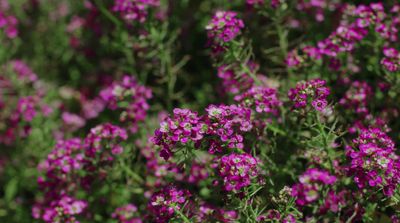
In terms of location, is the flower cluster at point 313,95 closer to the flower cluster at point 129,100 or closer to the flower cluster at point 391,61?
the flower cluster at point 391,61

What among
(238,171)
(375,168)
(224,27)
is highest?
(224,27)

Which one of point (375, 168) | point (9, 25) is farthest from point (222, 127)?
point (9, 25)

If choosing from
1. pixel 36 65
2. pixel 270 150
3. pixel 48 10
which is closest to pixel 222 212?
pixel 270 150

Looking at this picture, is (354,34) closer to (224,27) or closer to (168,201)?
(224,27)

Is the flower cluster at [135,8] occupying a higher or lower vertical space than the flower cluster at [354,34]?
higher

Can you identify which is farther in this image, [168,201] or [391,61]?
[391,61]

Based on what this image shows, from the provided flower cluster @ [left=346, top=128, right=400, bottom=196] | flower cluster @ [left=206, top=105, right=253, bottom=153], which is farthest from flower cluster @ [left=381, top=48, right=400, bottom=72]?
flower cluster @ [left=206, top=105, right=253, bottom=153]

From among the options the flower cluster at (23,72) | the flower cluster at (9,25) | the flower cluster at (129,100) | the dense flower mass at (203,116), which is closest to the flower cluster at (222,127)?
the dense flower mass at (203,116)
